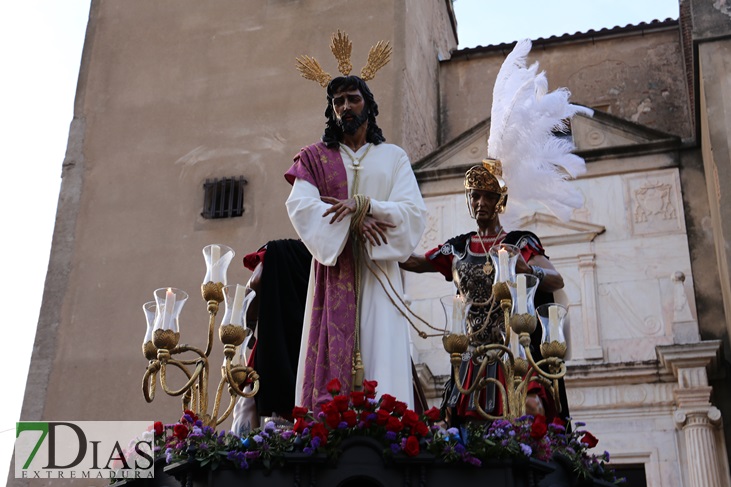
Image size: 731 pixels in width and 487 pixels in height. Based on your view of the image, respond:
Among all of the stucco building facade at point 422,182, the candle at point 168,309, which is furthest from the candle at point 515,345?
the stucco building facade at point 422,182

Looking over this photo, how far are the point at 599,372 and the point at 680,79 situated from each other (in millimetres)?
5183

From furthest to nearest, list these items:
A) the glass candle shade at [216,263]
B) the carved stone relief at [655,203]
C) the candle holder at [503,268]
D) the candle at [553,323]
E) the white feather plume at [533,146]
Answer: the carved stone relief at [655,203] < the white feather plume at [533,146] < the glass candle shade at [216,263] < the candle holder at [503,268] < the candle at [553,323]

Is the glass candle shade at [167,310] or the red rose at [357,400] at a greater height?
the glass candle shade at [167,310]

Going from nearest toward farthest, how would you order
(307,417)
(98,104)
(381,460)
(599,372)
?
(381,460), (307,417), (599,372), (98,104)

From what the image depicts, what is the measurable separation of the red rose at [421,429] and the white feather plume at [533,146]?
209 centimetres

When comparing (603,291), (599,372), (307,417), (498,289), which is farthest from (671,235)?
(307,417)

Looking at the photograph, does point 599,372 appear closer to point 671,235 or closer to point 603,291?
point 603,291

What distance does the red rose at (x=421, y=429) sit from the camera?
4164 millimetres

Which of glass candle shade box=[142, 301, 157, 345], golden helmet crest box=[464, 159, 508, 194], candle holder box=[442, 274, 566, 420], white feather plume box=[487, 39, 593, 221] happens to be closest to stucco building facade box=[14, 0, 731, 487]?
white feather plume box=[487, 39, 593, 221]

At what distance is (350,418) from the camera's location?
165 inches

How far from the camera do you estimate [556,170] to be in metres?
6.07

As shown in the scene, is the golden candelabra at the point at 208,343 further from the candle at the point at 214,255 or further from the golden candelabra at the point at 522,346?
the golden candelabra at the point at 522,346

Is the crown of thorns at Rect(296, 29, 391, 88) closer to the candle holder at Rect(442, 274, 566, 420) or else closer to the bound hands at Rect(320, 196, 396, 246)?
the bound hands at Rect(320, 196, 396, 246)

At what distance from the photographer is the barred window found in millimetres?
13852
